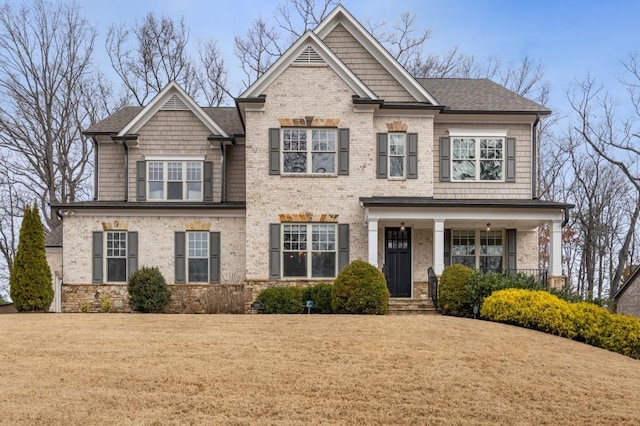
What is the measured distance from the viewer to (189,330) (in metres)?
12.8

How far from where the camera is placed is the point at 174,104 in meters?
21.4

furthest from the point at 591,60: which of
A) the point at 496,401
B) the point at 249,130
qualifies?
the point at 496,401

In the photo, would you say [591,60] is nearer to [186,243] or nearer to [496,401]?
[186,243]

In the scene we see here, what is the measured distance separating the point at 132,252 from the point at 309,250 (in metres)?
6.18

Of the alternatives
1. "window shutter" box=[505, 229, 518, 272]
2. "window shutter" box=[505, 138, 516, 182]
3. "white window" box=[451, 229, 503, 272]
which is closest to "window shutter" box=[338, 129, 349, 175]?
"white window" box=[451, 229, 503, 272]

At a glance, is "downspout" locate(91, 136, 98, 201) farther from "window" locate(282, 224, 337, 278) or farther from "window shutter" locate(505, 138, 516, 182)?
"window shutter" locate(505, 138, 516, 182)

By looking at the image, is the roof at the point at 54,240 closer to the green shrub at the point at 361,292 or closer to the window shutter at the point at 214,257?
the window shutter at the point at 214,257

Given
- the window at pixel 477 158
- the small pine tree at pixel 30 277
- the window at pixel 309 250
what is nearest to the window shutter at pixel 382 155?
the window at pixel 309 250

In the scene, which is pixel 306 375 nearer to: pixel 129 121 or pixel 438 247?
pixel 438 247

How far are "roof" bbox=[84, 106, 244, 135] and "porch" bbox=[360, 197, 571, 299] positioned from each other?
22.5 feet

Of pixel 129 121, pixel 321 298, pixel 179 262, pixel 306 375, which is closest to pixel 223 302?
pixel 179 262

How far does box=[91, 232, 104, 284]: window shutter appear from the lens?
20.1 metres

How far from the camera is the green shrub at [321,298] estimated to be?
17609mm

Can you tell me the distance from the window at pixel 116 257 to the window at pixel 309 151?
6.27 meters
